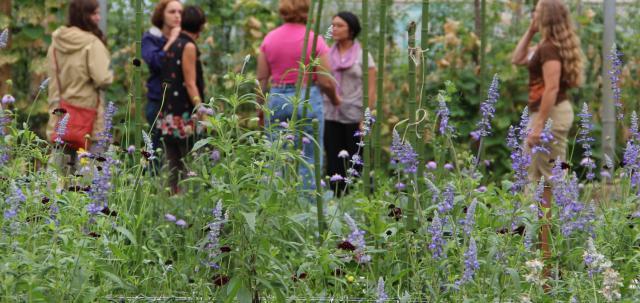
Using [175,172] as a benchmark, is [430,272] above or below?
above

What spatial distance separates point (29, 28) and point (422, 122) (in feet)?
18.1

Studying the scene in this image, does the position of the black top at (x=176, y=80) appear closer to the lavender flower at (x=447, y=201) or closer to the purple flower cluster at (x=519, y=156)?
the purple flower cluster at (x=519, y=156)

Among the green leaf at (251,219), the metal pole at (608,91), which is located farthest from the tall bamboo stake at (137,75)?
the metal pole at (608,91)

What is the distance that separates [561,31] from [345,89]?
1959 millimetres

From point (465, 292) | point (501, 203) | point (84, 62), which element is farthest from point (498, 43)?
point (465, 292)

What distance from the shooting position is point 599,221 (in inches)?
149

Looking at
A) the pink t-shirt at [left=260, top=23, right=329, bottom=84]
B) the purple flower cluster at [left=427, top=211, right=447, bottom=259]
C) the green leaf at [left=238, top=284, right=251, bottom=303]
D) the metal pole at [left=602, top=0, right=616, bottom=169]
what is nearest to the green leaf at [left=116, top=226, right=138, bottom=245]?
the green leaf at [left=238, top=284, right=251, bottom=303]

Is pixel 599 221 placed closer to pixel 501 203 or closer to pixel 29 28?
pixel 501 203

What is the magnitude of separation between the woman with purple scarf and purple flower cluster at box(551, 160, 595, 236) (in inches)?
157

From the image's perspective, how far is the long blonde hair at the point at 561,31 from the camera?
6223mm

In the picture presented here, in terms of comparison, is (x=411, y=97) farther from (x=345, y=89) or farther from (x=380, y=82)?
(x=345, y=89)

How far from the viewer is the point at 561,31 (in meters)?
6.24

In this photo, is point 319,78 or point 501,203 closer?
point 501,203

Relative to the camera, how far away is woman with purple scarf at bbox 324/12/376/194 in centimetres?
774
